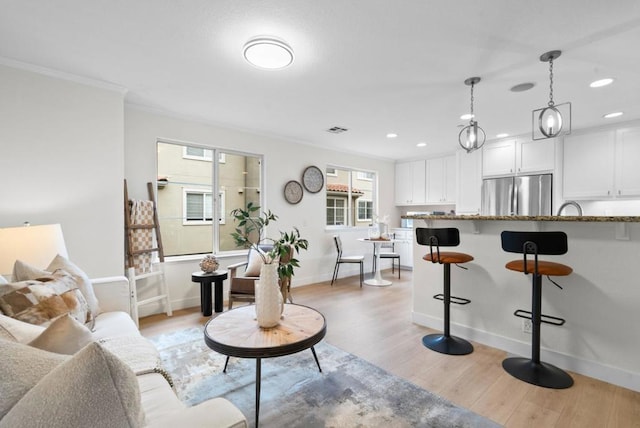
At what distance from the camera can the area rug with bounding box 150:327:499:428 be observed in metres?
1.82

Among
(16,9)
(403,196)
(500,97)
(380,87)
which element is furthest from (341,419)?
(403,196)

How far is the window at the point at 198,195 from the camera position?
3982mm

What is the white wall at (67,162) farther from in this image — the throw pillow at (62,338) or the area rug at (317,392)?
the throw pillow at (62,338)

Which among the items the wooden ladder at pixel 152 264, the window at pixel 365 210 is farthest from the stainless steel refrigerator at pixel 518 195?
the wooden ladder at pixel 152 264

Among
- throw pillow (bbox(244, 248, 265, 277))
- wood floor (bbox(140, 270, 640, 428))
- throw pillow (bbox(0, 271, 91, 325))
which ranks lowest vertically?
wood floor (bbox(140, 270, 640, 428))

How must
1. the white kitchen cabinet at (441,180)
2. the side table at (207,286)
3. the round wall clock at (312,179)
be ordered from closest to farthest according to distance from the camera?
the side table at (207,286) < the round wall clock at (312,179) < the white kitchen cabinet at (441,180)

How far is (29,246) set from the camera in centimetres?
213

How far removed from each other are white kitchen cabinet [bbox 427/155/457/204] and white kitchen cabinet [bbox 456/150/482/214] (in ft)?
0.67

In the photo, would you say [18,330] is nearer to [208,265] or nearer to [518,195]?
[208,265]

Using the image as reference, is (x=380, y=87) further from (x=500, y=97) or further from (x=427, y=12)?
(x=500, y=97)

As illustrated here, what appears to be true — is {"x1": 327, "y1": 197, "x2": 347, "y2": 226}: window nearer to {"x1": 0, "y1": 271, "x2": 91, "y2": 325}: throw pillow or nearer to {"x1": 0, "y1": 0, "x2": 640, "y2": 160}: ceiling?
{"x1": 0, "y1": 0, "x2": 640, "y2": 160}: ceiling

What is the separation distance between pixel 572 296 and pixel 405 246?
162 inches

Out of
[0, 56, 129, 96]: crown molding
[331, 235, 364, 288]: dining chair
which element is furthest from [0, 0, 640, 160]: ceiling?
[331, 235, 364, 288]: dining chair

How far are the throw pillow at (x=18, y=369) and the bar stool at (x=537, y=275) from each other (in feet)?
8.70
